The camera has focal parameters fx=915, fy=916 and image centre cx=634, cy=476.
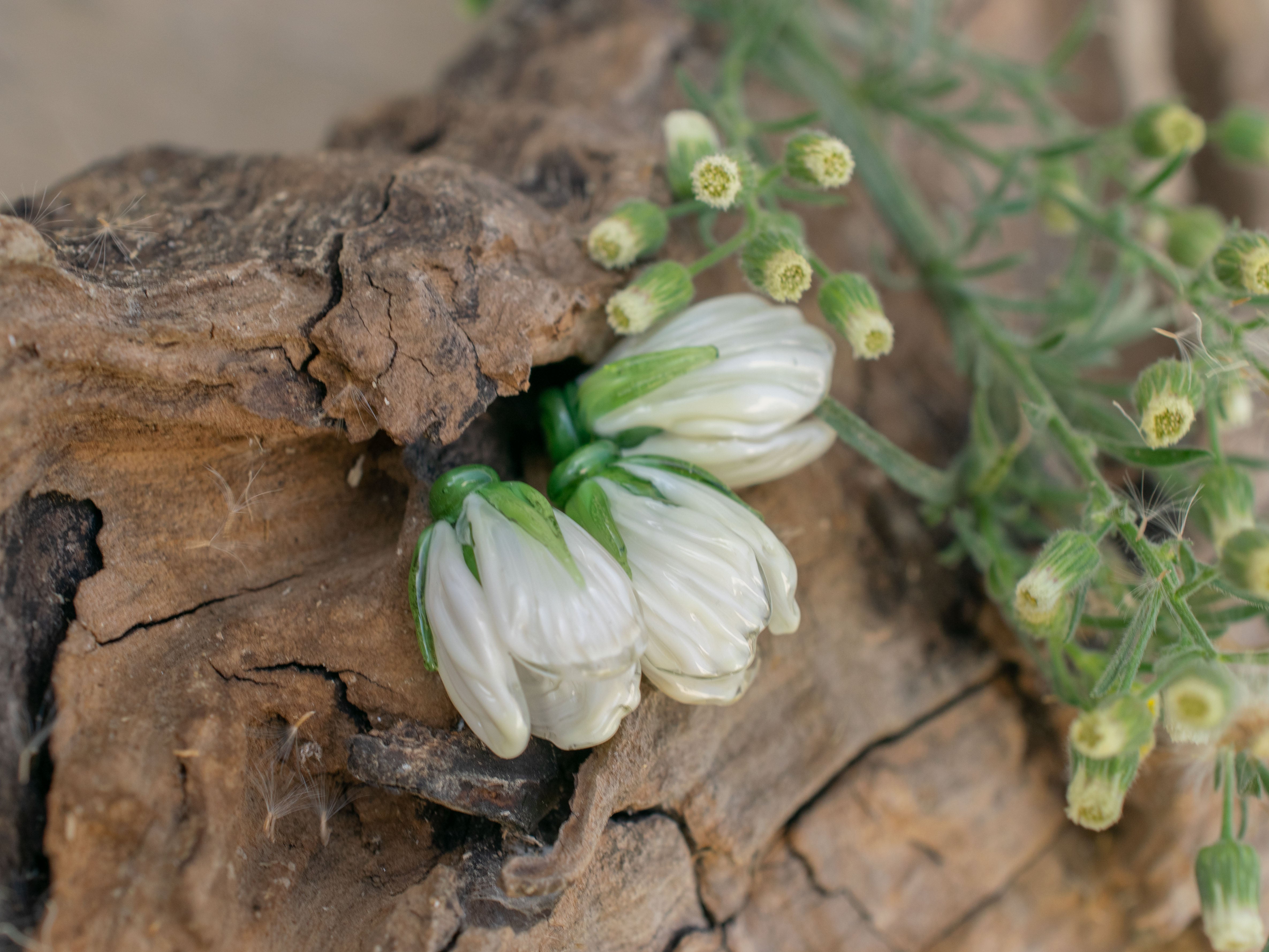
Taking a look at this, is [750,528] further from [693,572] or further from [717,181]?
[717,181]

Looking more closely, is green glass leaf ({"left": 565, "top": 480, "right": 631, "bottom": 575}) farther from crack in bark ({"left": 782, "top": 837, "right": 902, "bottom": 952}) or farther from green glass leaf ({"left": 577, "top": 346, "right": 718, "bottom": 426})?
crack in bark ({"left": 782, "top": 837, "right": 902, "bottom": 952})

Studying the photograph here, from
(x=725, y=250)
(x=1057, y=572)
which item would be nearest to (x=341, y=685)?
(x=725, y=250)

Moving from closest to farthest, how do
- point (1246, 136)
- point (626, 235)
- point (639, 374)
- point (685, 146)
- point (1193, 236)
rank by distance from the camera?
point (639, 374), point (626, 235), point (685, 146), point (1193, 236), point (1246, 136)

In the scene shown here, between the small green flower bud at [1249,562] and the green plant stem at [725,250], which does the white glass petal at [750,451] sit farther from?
the small green flower bud at [1249,562]

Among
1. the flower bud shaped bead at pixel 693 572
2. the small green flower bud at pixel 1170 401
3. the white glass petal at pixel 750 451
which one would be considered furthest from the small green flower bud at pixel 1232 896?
the white glass petal at pixel 750 451

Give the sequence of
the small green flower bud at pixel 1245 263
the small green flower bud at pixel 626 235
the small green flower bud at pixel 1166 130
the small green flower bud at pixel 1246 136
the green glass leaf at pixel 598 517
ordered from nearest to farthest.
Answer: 1. the green glass leaf at pixel 598 517
2. the small green flower bud at pixel 1245 263
3. the small green flower bud at pixel 626 235
4. the small green flower bud at pixel 1166 130
5. the small green flower bud at pixel 1246 136

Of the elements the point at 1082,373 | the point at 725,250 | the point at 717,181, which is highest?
the point at 717,181

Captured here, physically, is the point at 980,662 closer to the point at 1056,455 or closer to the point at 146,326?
the point at 1056,455

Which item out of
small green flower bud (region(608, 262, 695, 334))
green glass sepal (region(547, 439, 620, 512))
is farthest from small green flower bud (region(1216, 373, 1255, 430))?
green glass sepal (region(547, 439, 620, 512))
